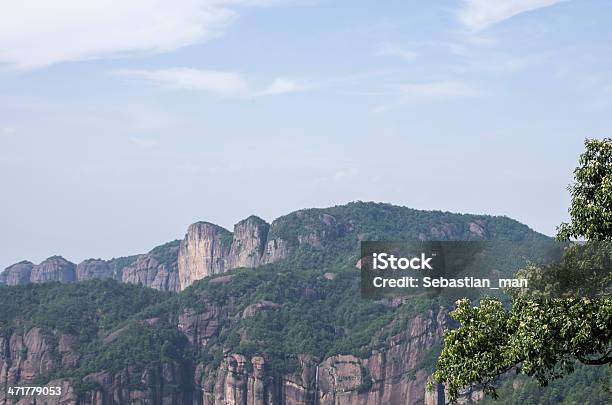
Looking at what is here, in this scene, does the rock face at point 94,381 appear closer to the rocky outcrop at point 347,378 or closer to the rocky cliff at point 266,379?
the rocky cliff at point 266,379

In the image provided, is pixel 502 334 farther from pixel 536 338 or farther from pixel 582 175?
pixel 582 175

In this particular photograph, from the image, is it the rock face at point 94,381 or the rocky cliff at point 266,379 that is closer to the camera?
the rocky cliff at point 266,379

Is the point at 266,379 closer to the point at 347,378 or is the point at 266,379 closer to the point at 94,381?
the point at 347,378

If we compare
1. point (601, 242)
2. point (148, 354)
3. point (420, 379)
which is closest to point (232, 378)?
point (148, 354)

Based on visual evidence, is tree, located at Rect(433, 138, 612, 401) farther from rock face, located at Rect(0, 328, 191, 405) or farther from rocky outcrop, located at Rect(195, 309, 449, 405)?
rock face, located at Rect(0, 328, 191, 405)

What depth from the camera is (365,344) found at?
631 ft

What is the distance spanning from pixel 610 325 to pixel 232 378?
173m

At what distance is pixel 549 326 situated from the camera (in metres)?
24.0

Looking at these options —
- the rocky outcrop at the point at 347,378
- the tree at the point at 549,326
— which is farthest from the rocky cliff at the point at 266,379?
the tree at the point at 549,326

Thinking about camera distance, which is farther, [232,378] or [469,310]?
[232,378]

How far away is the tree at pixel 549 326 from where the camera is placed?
24047mm

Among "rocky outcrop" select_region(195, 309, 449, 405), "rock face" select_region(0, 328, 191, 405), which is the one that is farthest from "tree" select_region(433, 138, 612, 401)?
"rock face" select_region(0, 328, 191, 405)

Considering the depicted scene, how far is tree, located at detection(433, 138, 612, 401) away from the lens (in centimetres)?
2405

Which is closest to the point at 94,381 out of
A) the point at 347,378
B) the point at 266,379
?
the point at 266,379
